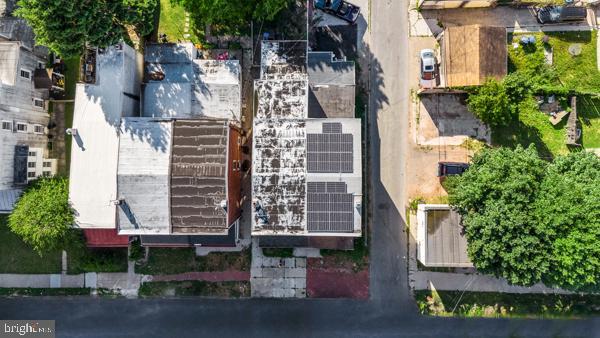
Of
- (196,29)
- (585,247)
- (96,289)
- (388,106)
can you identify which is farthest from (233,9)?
(585,247)

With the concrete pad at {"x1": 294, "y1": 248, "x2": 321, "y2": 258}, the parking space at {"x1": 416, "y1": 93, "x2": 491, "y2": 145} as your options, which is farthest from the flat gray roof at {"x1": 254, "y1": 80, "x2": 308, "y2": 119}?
the concrete pad at {"x1": 294, "y1": 248, "x2": 321, "y2": 258}

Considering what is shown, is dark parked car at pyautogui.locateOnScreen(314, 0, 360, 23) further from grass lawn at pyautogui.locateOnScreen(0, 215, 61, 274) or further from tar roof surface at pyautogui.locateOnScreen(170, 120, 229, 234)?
grass lawn at pyautogui.locateOnScreen(0, 215, 61, 274)

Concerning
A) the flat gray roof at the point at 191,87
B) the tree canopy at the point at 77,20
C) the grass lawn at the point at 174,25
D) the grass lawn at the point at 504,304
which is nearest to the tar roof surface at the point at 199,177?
the flat gray roof at the point at 191,87

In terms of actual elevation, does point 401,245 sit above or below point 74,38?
below

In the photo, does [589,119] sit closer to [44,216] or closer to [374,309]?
[374,309]

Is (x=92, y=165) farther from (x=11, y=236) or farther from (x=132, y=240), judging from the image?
(x=11, y=236)

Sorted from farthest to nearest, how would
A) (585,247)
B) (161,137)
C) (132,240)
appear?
(132,240) < (161,137) < (585,247)
